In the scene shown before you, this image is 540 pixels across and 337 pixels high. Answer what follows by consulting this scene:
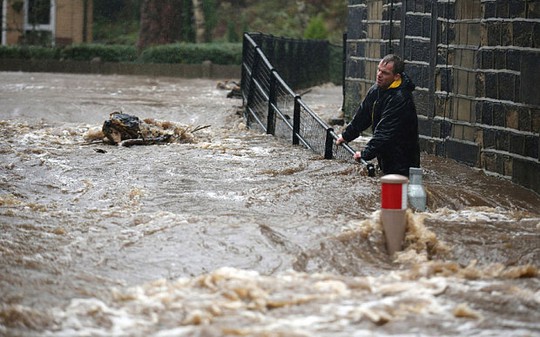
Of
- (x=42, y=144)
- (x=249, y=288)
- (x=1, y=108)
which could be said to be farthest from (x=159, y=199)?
(x=1, y=108)

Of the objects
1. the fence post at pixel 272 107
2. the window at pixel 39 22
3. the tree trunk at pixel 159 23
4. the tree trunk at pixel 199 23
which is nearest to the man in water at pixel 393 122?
the fence post at pixel 272 107

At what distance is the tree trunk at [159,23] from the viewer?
118 feet

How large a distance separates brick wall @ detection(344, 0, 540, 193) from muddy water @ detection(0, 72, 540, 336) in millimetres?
431

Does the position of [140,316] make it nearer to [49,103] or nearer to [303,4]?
[49,103]

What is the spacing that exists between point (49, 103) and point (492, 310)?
15.2 m

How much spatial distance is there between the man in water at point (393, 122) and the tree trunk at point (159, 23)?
24.0 m

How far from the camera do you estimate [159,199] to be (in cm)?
1177

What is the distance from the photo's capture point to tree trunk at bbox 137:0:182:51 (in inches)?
Result: 1414

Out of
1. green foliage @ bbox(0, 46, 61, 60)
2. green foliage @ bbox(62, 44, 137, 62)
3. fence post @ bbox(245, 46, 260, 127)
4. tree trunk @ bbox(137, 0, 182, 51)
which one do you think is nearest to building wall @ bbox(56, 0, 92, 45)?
tree trunk @ bbox(137, 0, 182, 51)

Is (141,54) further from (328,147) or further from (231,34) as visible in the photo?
(328,147)

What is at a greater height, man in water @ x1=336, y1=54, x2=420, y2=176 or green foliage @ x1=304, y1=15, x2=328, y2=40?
green foliage @ x1=304, y1=15, x2=328, y2=40

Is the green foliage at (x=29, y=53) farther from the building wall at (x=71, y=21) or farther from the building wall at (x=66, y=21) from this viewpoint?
the building wall at (x=71, y=21)

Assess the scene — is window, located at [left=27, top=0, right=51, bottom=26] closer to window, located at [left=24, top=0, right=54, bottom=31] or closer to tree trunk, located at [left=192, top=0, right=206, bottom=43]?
window, located at [left=24, top=0, right=54, bottom=31]

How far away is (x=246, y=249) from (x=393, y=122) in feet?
11.8
